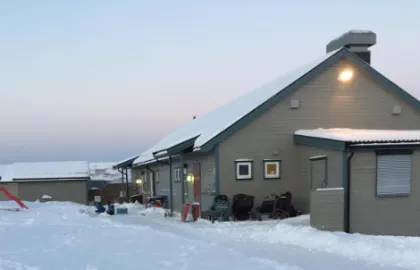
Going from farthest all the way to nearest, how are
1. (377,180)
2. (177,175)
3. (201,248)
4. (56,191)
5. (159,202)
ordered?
(56,191) < (159,202) < (177,175) < (377,180) < (201,248)

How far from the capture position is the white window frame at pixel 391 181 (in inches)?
443

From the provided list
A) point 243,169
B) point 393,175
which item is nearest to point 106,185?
point 243,169

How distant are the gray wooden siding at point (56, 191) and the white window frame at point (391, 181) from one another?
2777 cm

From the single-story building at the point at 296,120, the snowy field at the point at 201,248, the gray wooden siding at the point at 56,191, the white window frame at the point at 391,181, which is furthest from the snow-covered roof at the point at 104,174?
the white window frame at the point at 391,181

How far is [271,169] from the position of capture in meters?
14.0

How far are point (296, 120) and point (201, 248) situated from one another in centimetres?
735

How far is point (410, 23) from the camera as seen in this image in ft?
74.8

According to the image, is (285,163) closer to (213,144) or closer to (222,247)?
(213,144)

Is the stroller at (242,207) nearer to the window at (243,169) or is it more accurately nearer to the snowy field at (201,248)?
the window at (243,169)

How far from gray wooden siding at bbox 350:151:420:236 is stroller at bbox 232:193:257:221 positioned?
330 cm

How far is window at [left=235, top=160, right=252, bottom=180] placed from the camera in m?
13.7

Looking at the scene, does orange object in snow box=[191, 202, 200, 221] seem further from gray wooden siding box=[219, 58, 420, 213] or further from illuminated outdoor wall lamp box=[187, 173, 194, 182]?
illuminated outdoor wall lamp box=[187, 173, 194, 182]

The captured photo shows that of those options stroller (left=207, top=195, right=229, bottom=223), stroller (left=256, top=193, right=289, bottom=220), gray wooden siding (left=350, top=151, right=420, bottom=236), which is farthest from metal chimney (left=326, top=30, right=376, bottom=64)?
stroller (left=207, top=195, right=229, bottom=223)

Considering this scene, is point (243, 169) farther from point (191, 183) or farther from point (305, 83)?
point (191, 183)
